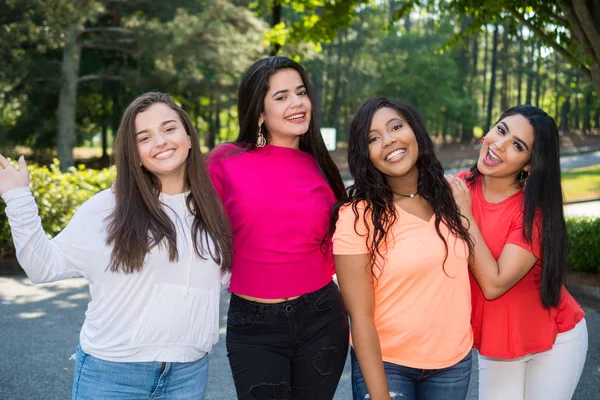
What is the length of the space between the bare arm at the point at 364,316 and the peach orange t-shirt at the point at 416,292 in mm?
47

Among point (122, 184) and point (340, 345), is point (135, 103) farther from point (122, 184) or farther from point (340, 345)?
point (340, 345)

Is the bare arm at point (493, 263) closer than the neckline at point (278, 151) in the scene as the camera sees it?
Yes

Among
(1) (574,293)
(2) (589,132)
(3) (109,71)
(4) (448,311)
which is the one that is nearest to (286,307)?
(4) (448,311)

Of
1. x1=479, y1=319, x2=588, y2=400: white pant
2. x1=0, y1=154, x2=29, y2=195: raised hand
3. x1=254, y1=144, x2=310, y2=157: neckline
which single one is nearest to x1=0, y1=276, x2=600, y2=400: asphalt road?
x1=479, y1=319, x2=588, y2=400: white pant

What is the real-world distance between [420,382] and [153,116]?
1.54 m

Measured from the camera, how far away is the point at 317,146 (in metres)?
3.26

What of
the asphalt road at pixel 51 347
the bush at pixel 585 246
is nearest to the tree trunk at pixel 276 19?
the asphalt road at pixel 51 347

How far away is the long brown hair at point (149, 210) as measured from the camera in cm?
241

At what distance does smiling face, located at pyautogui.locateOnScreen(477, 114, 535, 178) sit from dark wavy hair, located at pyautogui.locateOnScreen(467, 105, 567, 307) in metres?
0.03

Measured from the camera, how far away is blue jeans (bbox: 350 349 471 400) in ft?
8.32

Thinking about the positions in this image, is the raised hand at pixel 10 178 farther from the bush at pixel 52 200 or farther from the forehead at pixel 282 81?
the bush at pixel 52 200

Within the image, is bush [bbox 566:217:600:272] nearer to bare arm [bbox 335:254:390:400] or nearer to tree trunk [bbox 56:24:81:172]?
bare arm [bbox 335:254:390:400]

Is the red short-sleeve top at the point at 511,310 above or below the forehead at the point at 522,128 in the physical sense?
below

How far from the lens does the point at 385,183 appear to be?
2.76 metres
